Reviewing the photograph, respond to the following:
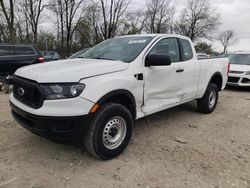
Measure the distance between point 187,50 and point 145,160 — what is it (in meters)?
2.54

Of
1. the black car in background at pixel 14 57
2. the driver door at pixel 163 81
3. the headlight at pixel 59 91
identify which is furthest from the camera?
the black car in background at pixel 14 57

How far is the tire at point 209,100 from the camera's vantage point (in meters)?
5.22

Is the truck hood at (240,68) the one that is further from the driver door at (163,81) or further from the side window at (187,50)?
the driver door at (163,81)

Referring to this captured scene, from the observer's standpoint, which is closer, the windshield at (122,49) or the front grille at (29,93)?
the front grille at (29,93)

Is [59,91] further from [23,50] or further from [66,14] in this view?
[66,14]

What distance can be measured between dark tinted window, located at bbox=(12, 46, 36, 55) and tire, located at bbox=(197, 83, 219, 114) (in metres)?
6.95

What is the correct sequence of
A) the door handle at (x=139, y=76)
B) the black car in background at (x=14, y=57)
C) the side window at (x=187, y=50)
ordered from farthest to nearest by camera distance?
the black car in background at (x=14, y=57), the side window at (x=187, y=50), the door handle at (x=139, y=76)

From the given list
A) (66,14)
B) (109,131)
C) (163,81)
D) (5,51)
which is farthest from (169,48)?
(66,14)

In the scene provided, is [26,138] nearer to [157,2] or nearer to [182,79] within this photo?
[182,79]

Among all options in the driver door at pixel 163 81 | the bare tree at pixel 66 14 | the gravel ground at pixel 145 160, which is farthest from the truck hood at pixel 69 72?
the bare tree at pixel 66 14

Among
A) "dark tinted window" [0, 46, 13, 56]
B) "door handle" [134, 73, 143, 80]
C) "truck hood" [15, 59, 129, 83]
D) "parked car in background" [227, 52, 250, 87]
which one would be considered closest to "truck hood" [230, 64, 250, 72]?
"parked car in background" [227, 52, 250, 87]

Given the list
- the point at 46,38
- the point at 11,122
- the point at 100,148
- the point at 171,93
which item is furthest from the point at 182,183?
the point at 46,38

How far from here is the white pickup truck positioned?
2588 millimetres

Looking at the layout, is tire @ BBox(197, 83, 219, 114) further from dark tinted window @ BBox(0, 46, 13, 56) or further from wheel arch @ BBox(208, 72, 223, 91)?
dark tinted window @ BBox(0, 46, 13, 56)
